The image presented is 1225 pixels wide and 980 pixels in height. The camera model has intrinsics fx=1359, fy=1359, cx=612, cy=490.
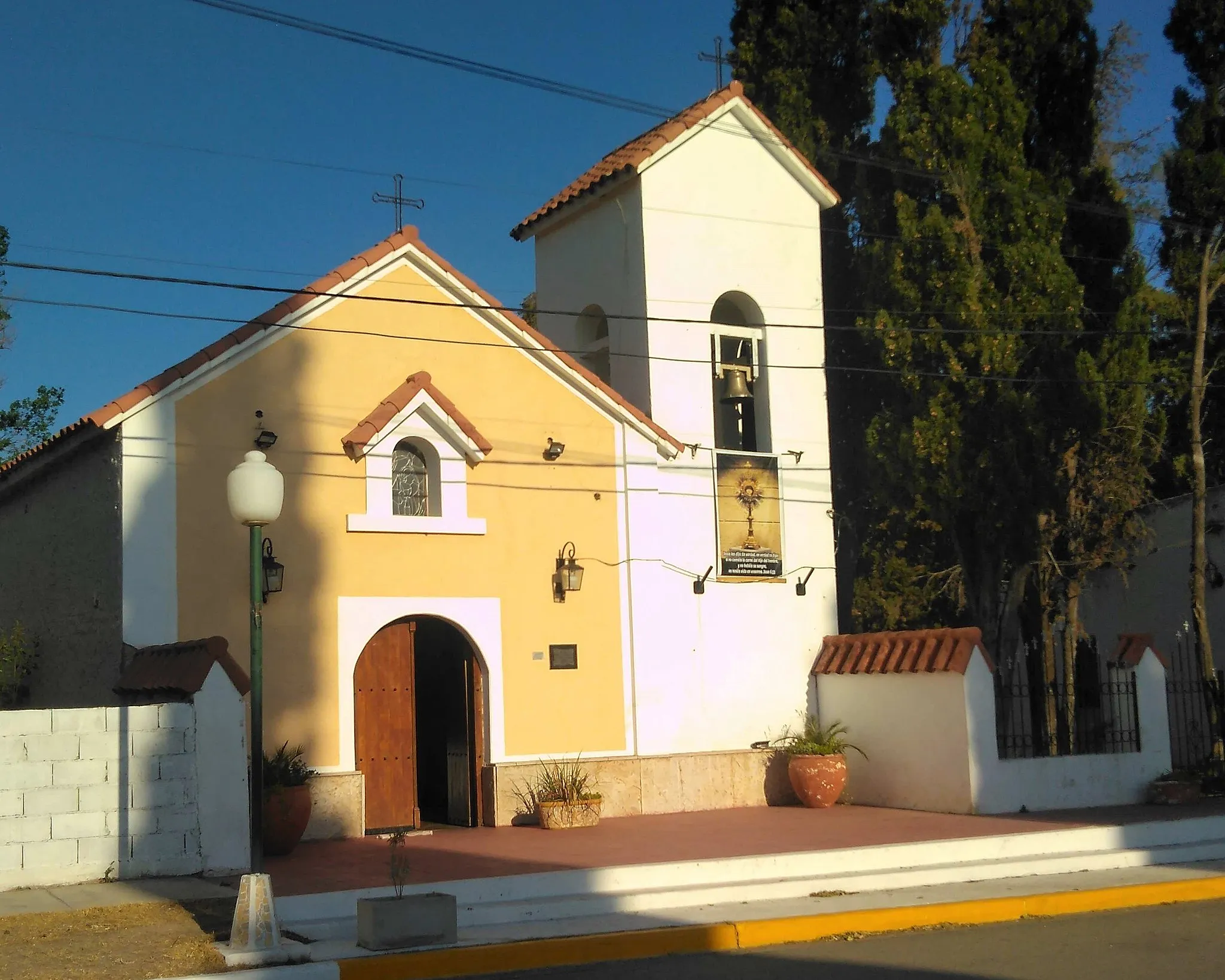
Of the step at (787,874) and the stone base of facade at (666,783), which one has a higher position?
the stone base of facade at (666,783)

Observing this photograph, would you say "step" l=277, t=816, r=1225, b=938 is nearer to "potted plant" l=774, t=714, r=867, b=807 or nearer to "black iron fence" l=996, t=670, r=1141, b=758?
"black iron fence" l=996, t=670, r=1141, b=758

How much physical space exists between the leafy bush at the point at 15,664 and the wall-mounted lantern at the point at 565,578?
21.1 feet

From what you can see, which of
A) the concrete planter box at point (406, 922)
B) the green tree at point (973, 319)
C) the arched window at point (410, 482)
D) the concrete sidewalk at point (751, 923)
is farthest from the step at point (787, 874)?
the green tree at point (973, 319)

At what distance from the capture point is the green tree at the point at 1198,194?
19172 mm

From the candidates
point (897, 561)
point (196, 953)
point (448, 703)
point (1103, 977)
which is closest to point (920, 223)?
point (897, 561)

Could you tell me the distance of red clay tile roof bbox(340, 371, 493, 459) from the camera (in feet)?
49.9

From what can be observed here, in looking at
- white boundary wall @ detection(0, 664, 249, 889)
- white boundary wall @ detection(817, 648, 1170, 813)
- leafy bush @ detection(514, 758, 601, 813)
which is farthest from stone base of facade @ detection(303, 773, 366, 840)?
white boundary wall @ detection(817, 648, 1170, 813)

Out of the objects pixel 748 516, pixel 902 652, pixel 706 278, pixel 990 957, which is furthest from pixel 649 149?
pixel 990 957

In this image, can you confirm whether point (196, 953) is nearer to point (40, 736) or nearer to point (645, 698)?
point (40, 736)

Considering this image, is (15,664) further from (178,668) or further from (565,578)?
(565,578)

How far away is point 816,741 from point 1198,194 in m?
9.63

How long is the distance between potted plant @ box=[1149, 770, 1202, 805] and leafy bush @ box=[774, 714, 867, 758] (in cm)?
357

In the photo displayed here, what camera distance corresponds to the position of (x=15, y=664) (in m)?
16.5

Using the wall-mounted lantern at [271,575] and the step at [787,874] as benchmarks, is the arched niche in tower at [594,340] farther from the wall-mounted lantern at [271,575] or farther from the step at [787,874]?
the step at [787,874]
